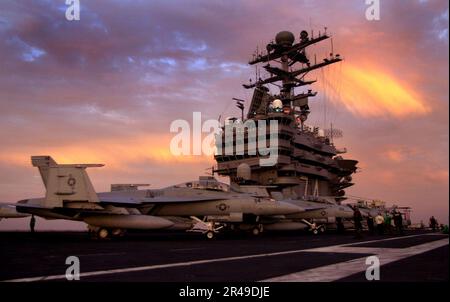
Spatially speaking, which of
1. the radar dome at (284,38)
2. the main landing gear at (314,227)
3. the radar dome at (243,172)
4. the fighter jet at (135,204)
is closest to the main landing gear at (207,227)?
the fighter jet at (135,204)

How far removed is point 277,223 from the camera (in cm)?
3222

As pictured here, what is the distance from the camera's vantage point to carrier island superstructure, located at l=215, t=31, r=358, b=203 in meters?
49.3

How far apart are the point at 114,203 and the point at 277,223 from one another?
14.9m

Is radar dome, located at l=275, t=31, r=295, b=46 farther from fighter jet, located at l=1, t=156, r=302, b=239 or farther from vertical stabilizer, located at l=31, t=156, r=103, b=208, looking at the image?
vertical stabilizer, located at l=31, t=156, r=103, b=208

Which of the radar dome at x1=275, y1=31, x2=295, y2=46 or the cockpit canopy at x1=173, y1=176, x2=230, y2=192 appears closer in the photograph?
the cockpit canopy at x1=173, y1=176, x2=230, y2=192

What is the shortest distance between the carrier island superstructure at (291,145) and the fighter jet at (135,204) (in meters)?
21.3

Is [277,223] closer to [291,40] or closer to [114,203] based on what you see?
[114,203]

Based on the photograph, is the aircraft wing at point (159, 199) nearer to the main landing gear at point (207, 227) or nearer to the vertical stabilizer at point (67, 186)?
the main landing gear at point (207, 227)

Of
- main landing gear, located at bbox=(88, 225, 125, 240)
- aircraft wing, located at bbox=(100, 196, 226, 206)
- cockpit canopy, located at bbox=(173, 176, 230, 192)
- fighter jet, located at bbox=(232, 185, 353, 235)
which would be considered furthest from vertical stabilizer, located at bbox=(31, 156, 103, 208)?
fighter jet, located at bbox=(232, 185, 353, 235)

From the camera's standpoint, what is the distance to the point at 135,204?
22688 mm

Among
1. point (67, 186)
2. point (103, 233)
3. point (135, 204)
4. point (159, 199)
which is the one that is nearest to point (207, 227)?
point (159, 199)

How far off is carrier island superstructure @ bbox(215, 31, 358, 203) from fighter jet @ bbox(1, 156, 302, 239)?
2129 centimetres
